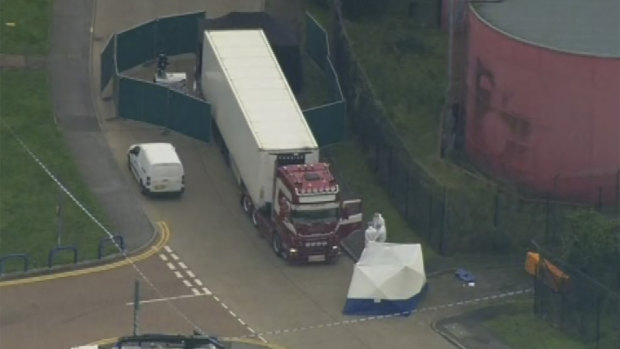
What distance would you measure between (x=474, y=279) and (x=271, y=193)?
7908 millimetres

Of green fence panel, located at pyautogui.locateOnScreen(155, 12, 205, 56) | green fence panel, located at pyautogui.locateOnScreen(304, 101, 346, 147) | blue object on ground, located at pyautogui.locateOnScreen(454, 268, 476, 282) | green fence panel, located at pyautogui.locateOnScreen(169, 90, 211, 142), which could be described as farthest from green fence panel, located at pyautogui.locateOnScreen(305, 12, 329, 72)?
blue object on ground, located at pyautogui.locateOnScreen(454, 268, 476, 282)

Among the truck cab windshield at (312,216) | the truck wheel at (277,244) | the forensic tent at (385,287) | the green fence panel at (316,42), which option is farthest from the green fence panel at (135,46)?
the forensic tent at (385,287)

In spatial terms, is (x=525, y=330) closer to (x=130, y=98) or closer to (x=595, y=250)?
(x=595, y=250)

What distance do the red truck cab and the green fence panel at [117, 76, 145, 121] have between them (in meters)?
12.5

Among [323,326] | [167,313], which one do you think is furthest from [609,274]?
[167,313]

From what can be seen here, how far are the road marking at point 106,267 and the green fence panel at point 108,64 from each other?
12943mm

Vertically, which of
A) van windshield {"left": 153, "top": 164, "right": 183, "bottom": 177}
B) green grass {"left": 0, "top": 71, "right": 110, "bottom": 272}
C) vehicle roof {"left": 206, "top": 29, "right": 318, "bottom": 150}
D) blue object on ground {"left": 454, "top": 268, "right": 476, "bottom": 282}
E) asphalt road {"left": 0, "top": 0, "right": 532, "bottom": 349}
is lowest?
blue object on ground {"left": 454, "top": 268, "right": 476, "bottom": 282}

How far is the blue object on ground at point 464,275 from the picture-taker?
260 feet

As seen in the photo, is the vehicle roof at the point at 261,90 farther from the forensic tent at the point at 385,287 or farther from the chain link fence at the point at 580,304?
the chain link fence at the point at 580,304

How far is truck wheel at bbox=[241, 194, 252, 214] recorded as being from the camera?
83.5 m

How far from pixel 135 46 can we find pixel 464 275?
22.8 m

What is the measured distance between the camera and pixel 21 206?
3275 inches

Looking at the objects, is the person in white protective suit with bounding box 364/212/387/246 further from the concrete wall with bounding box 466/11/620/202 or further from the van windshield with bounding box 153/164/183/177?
the van windshield with bounding box 153/164/183/177

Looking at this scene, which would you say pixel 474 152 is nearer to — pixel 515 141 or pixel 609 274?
pixel 515 141
